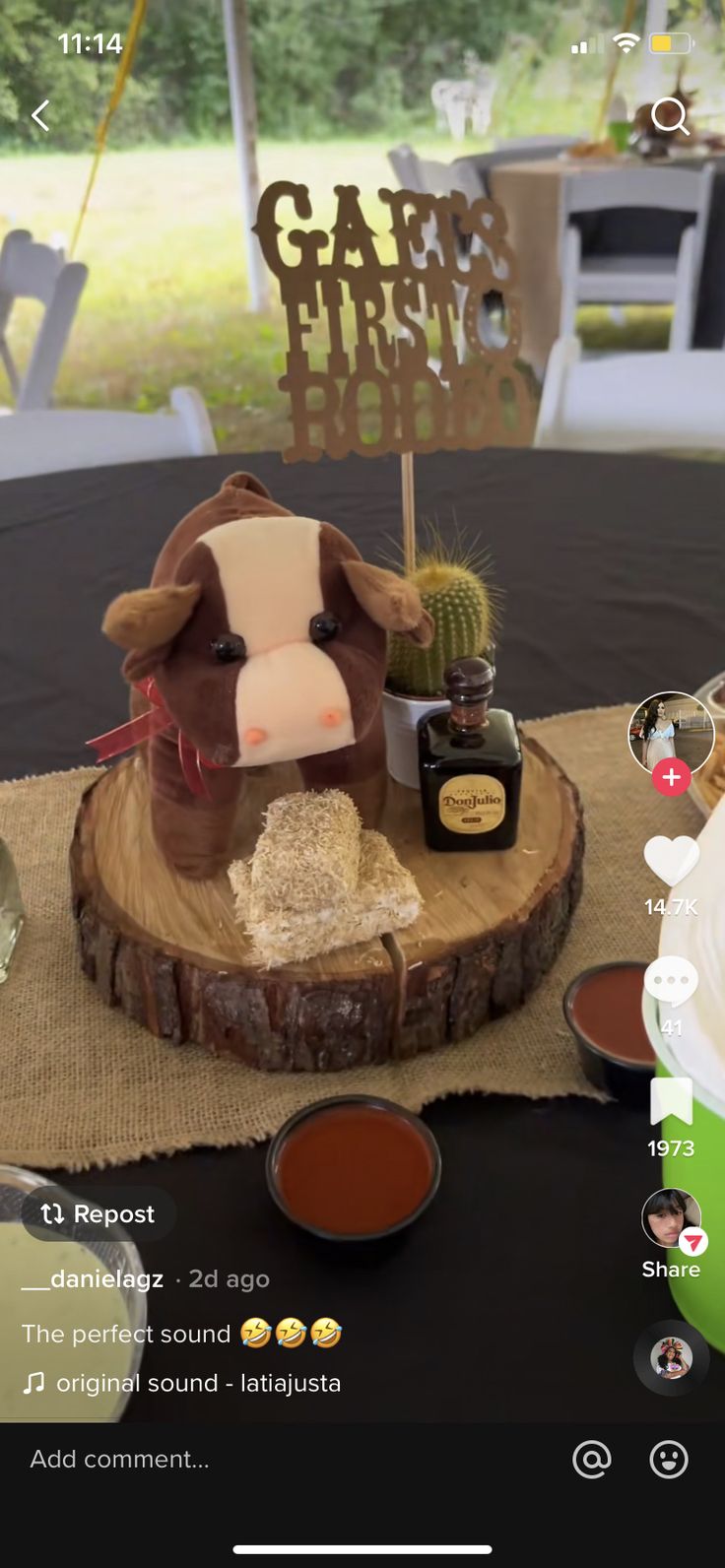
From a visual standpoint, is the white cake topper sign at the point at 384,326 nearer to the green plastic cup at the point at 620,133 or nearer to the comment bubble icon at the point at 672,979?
→ the comment bubble icon at the point at 672,979

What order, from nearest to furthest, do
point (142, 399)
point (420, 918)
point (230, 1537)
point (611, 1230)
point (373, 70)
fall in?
1. point (230, 1537)
2. point (611, 1230)
3. point (420, 918)
4. point (142, 399)
5. point (373, 70)

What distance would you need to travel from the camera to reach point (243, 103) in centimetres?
317

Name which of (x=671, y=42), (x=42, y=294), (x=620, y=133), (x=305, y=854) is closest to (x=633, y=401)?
(x=671, y=42)

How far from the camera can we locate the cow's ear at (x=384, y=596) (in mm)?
500

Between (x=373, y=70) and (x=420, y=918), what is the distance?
3.77m

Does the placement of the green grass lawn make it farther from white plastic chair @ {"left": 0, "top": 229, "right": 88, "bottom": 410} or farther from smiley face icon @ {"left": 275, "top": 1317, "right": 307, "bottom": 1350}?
smiley face icon @ {"left": 275, "top": 1317, "right": 307, "bottom": 1350}

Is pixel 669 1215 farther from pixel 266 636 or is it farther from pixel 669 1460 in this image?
pixel 266 636

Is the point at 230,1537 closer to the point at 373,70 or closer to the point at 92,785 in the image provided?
the point at 92,785

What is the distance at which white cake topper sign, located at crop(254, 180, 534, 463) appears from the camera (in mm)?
500

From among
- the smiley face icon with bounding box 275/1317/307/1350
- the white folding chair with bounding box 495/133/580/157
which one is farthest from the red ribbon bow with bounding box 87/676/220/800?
the white folding chair with bounding box 495/133/580/157

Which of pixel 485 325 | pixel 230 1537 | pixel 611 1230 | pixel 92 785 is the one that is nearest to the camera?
pixel 230 1537

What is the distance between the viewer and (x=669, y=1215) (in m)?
0.39

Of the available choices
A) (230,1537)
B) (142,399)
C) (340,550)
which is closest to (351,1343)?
(230,1537)

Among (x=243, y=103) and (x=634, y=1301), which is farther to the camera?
(x=243, y=103)
